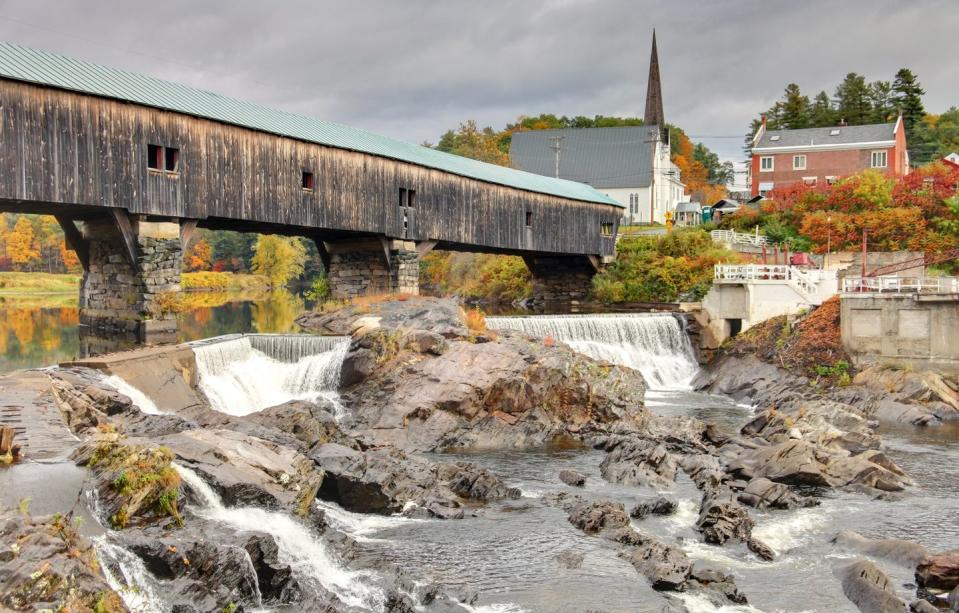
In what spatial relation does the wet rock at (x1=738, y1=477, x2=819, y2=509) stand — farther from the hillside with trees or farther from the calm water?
the hillside with trees

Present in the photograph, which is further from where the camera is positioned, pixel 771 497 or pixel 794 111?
pixel 794 111

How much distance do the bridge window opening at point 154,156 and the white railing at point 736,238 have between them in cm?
2824

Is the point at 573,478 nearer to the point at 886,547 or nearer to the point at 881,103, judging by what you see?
the point at 886,547

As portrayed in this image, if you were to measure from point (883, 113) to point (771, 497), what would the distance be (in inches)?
2503

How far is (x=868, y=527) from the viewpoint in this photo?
1373 centimetres

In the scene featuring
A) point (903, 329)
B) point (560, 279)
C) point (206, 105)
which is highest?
point (206, 105)

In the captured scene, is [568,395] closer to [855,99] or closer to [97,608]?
[97,608]

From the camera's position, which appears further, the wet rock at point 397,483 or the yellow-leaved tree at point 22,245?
the yellow-leaved tree at point 22,245

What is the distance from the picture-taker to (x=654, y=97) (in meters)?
75.1

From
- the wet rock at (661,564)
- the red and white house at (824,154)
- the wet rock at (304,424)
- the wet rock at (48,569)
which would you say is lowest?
the wet rock at (661,564)

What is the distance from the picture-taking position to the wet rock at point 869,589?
10.4 m

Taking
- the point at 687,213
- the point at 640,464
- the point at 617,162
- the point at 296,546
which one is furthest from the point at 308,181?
the point at 687,213

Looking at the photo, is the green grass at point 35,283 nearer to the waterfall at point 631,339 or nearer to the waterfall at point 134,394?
the waterfall at point 631,339

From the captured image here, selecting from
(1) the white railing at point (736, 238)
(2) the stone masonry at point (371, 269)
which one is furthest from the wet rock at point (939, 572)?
(1) the white railing at point (736, 238)
